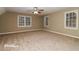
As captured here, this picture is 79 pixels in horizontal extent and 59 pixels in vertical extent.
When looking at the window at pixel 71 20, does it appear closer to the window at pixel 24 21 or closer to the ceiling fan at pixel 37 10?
the ceiling fan at pixel 37 10

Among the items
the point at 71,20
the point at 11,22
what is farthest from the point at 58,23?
the point at 11,22

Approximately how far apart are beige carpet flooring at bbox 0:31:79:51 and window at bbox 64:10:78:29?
222 millimetres

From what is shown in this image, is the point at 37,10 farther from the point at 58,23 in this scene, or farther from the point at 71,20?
the point at 71,20

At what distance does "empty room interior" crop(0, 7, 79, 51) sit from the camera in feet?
5.21

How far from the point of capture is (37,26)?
1.70 m

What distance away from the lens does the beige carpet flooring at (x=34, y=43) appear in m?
1.66

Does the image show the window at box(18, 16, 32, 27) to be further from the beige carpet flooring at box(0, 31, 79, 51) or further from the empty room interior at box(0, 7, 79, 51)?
the beige carpet flooring at box(0, 31, 79, 51)

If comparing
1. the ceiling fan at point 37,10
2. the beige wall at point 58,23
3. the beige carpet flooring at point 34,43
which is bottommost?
the beige carpet flooring at point 34,43

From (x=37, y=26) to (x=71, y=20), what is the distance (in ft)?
2.08

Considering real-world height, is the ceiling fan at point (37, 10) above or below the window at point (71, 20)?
above

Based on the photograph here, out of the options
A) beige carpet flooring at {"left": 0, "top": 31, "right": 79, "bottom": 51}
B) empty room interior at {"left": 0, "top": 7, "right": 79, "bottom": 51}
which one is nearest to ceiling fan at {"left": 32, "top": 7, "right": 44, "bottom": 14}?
empty room interior at {"left": 0, "top": 7, "right": 79, "bottom": 51}

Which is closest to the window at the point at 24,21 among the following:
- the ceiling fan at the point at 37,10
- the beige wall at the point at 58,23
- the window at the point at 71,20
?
the ceiling fan at the point at 37,10

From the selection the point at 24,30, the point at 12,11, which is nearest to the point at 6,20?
the point at 12,11

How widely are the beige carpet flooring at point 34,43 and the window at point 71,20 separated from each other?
8.7 inches
